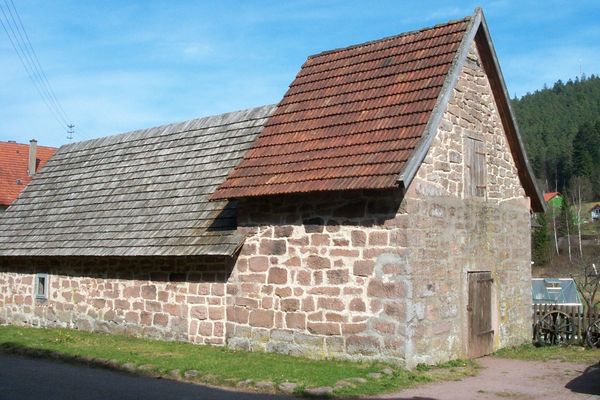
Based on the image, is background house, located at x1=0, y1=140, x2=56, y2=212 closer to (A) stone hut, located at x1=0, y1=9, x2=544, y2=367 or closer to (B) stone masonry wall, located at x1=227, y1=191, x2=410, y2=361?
(A) stone hut, located at x1=0, y1=9, x2=544, y2=367

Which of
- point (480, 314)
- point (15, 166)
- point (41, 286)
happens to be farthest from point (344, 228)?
point (15, 166)

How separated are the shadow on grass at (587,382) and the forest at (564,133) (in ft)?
195

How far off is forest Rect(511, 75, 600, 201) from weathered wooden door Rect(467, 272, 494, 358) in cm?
5744

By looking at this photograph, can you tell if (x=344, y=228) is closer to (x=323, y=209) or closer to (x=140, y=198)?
(x=323, y=209)

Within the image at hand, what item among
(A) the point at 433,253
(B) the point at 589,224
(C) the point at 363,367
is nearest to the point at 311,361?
(C) the point at 363,367

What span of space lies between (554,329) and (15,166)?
28.2 meters

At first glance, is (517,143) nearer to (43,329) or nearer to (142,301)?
(142,301)

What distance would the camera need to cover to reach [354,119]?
43.7 feet

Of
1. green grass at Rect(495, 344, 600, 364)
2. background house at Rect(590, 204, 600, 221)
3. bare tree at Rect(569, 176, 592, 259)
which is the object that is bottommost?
green grass at Rect(495, 344, 600, 364)

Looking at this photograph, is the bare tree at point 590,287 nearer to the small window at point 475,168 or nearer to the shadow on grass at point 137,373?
the small window at point 475,168

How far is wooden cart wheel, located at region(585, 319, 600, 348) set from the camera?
50.6 ft

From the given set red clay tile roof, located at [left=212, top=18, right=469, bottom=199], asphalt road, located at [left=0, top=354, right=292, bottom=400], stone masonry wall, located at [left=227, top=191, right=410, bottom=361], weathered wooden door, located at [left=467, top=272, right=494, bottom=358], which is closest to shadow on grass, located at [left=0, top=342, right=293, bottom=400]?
asphalt road, located at [left=0, top=354, right=292, bottom=400]

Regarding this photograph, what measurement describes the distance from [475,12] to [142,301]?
9342mm

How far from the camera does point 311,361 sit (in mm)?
12195
